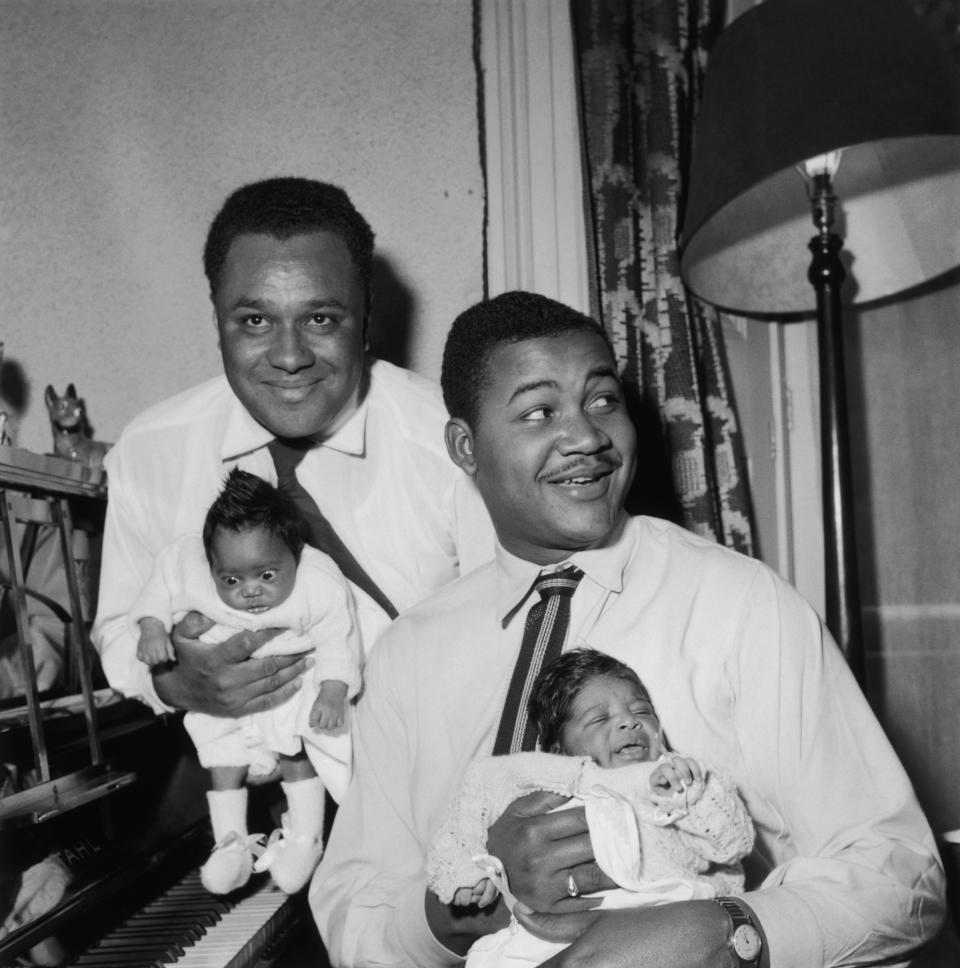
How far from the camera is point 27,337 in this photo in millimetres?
2785

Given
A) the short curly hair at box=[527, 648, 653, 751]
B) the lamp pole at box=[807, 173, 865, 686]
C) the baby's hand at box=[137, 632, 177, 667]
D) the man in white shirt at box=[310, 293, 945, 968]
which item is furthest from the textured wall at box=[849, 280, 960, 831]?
the baby's hand at box=[137, 632, 177, 667]

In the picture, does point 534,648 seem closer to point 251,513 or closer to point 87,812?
point 251,513

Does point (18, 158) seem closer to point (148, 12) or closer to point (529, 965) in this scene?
point (148, 12)

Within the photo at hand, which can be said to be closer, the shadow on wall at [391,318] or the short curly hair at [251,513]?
the short curly hair at [251,513]

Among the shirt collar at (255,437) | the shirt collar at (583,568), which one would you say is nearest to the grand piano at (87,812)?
the shirt collar at (255,437)

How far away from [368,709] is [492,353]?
0.58 m

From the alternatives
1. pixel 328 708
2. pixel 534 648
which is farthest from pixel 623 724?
pixel 328 708

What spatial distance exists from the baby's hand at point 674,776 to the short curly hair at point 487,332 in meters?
0.61

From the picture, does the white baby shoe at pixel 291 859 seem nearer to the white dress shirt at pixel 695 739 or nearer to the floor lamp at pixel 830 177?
the white dress shirt at pixel 695 739

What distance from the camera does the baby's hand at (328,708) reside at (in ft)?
5.93

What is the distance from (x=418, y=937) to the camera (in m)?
1.49

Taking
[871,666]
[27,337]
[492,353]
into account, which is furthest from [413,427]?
[871,666]

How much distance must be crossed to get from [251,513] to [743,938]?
1.05 metres

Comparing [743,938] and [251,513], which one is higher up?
[251,513]
